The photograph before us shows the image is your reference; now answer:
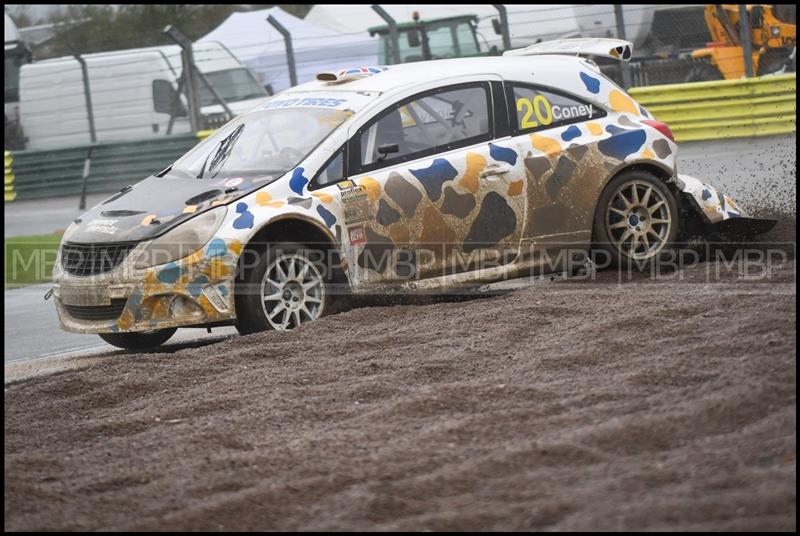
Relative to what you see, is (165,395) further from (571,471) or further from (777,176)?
(777,176)

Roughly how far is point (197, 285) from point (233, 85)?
1758 cm

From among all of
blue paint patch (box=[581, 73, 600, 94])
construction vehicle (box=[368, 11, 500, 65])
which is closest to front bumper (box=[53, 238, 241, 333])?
blue paint patch (box=[581, 73, 600, 94])

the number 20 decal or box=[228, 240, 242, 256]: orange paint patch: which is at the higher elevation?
the number 20 decal

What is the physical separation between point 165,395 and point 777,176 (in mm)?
10085

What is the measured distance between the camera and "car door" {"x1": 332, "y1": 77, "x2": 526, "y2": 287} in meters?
8.13

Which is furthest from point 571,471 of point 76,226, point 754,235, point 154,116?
point 154,116

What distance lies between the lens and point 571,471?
4395 mm

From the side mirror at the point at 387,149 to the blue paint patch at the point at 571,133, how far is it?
4.19 feet

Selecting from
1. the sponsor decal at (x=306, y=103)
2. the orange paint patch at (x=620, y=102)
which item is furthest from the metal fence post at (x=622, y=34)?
the sponsor decal at (x=306, y=103)

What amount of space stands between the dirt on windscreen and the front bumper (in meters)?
0.25

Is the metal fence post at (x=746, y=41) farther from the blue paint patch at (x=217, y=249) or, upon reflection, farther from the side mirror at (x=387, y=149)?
the blue paint patch at (x=217, y=249)

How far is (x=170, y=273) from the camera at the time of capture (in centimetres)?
764

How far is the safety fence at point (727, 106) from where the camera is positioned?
64.3 ft

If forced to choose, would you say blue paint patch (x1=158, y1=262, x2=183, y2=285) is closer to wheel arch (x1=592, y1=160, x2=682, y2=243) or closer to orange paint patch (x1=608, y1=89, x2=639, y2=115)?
wheel arch (x1=592, y1=160, x2=682, y2=243)
